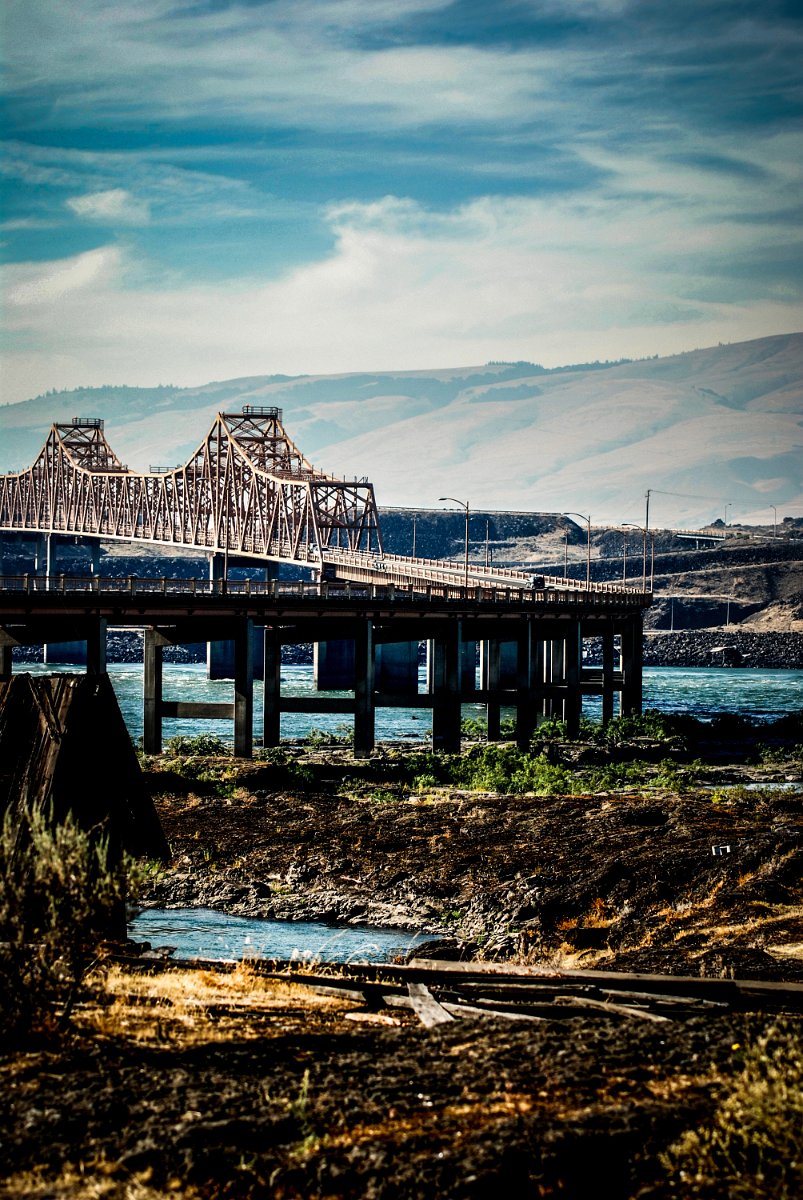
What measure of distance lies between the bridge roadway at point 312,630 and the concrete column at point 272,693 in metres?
0.06

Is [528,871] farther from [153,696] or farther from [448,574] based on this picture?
[448,574]

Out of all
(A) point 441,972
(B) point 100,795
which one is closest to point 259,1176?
(A) point 441,972

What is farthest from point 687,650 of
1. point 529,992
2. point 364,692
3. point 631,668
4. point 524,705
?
point 529,992

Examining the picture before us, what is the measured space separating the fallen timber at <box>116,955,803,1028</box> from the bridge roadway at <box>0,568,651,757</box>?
38.5 metres

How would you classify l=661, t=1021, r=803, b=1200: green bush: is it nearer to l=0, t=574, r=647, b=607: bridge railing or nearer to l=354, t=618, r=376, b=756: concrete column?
l=0, t=574, r=647, b=607: bridge railing

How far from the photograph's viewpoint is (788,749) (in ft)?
219

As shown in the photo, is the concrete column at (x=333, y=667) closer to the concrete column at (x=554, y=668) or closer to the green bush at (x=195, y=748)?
the concrete column at (x=554, y=668)

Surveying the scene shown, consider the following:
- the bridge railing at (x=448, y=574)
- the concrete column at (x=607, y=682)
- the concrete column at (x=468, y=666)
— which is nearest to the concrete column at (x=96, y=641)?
the concrete column at (x=607, y=682)

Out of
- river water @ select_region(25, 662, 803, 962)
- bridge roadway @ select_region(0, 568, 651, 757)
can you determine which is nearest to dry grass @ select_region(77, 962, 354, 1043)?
river water @ select_region(25, 662, 803, 962)

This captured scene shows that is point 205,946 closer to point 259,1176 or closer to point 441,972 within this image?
point 441,972

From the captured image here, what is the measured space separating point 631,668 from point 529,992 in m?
76.6

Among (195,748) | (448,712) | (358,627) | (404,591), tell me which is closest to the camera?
(195,748)

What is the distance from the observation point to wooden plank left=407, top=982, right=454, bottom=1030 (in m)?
14.9

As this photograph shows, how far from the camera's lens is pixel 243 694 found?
58812mm
